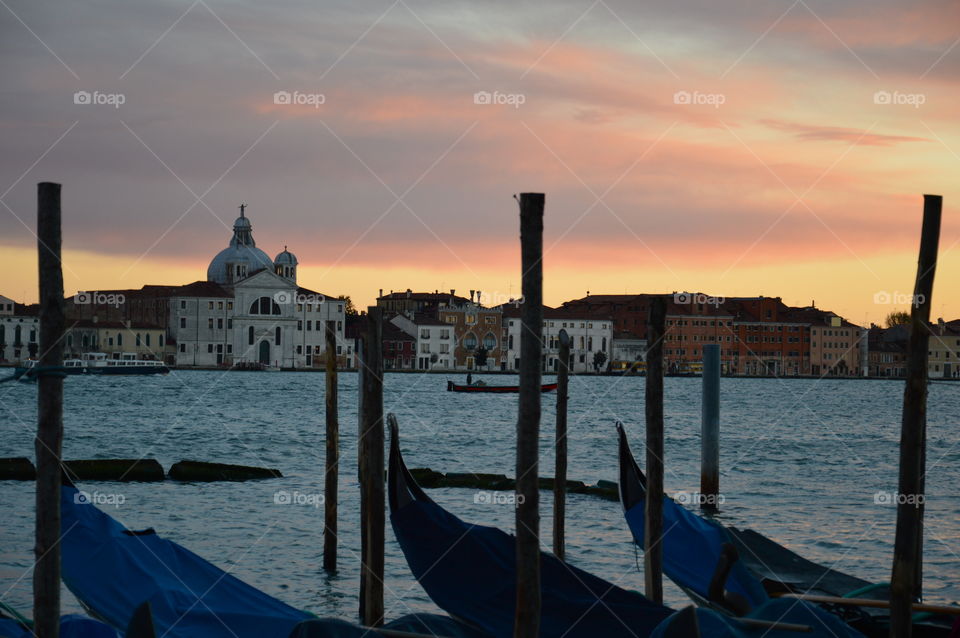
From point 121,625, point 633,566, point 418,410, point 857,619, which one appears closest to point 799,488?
point 633,566

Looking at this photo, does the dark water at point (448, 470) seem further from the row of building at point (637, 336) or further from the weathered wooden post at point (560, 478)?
the row of building at point (637, 336)

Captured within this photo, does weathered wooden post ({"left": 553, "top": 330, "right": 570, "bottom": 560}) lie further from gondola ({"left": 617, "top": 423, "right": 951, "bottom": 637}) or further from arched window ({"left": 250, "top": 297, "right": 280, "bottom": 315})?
arched window ({"left": 250, "top": 297, "right": 280, "bottom": 315})

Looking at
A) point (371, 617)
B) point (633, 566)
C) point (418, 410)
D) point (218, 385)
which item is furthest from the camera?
point (218, 385)

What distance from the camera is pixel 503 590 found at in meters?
6.08

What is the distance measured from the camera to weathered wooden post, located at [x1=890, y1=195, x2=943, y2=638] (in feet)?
18.3

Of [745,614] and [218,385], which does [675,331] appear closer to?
[218,385]

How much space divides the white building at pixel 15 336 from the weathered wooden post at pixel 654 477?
242ft

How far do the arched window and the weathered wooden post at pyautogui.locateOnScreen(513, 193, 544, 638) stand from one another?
70.3 m

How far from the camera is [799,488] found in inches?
633

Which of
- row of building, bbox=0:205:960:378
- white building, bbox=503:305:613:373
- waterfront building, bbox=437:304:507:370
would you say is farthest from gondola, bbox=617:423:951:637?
white building, bbox=503:305:613:373

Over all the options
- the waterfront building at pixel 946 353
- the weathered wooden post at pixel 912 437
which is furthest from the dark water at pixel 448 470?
the waterfront building at pixel 946 353

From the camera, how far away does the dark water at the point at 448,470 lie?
9469mm

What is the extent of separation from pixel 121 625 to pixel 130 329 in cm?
6917

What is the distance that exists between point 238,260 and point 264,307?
446 centimetres
